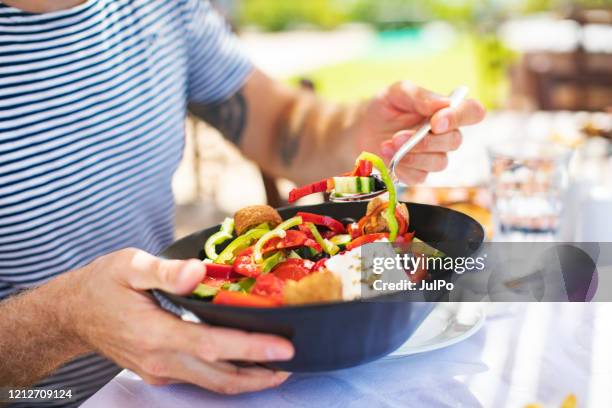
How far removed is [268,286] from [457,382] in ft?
0.84

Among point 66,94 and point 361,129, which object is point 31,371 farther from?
point 361,129

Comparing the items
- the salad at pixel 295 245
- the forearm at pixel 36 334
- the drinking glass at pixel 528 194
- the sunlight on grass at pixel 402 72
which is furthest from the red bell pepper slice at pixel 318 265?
the sunlight on grass at pixel 402 72

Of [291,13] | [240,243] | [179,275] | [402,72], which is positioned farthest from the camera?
[291,13]

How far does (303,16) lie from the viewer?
43.9 ft

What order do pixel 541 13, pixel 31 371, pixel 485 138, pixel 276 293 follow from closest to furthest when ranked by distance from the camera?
pixel 276 293 → pixel 31 371 → pixel 485 138 → pixel 541 13

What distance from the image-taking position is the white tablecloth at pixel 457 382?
0.76 metres

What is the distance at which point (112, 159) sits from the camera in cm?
126

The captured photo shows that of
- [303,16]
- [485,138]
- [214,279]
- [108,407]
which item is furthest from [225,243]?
[303,16]

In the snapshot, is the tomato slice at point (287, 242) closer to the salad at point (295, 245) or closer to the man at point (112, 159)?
the salad at point (295, 245)

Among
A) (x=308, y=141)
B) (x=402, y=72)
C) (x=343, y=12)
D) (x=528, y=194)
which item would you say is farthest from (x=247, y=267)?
(x=343, y=12)

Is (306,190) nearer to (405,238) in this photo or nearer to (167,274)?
(405,238)

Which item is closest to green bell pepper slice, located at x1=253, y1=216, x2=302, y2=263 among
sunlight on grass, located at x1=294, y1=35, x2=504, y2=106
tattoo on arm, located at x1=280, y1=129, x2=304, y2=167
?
tattoo on arm, located at x1=280, y1=129, x2=304, y2=167

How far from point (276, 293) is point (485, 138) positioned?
1496mm

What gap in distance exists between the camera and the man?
2.43ft
